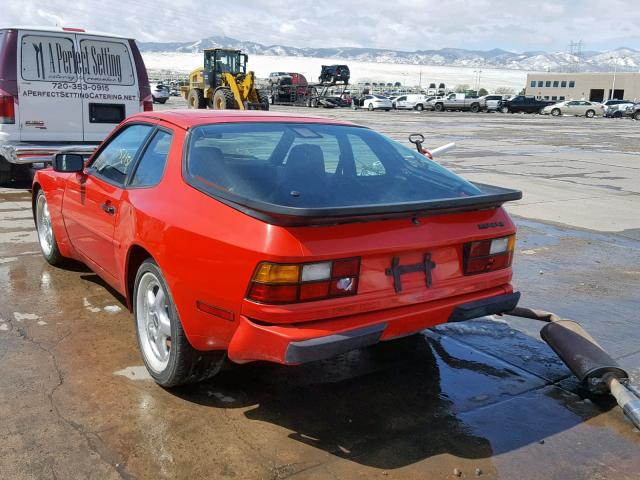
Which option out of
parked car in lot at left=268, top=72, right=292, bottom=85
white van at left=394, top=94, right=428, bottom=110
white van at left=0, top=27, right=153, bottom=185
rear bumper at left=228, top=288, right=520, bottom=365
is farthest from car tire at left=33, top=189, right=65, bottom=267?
white van at left=394, top=94, right=428, bottom=110

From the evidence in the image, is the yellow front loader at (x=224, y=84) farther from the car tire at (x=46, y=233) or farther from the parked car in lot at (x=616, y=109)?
the parked car in lot at (x=616, y=109)

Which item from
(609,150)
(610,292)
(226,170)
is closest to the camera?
(226,170)

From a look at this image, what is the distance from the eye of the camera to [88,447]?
3033 mm

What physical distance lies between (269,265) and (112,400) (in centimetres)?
132

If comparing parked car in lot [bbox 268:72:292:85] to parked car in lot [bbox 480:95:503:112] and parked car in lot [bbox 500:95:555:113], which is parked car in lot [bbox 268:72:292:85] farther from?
parked car in lot [bbox 500:95:555:113]

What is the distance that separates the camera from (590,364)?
12.2 ft

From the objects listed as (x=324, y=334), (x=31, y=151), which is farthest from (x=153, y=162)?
(x=31, y=151)

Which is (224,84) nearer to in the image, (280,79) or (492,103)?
(280,79)

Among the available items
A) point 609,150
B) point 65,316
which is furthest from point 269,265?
point 609,150

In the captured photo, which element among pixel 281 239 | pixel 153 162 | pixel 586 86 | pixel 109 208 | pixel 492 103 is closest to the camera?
pixel 281 239

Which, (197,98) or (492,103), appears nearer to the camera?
(197,98)

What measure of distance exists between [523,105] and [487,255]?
57165 mm

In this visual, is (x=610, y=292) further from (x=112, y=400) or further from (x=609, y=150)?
(x=609, y=150)

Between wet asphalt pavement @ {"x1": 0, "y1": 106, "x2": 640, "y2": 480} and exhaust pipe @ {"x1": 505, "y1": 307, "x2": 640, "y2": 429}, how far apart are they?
0.10 meters
